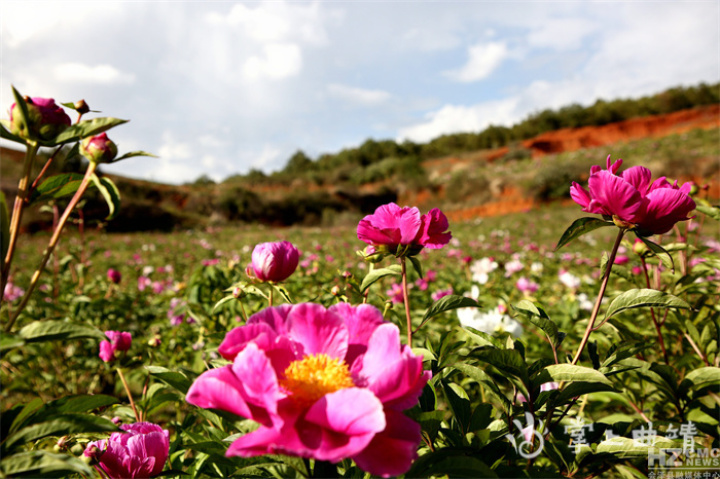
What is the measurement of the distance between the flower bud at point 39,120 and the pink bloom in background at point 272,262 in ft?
0.90

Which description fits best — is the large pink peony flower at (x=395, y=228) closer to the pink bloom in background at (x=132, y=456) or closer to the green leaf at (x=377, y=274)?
the green leaf at (x=377, y=274)

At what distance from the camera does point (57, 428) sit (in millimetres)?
390

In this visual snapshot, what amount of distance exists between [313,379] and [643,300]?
1.53 feet

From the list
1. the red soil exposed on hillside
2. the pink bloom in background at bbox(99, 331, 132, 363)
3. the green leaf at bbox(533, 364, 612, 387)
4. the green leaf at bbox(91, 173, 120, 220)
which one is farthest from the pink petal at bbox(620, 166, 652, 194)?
the red soil exposed on hillside

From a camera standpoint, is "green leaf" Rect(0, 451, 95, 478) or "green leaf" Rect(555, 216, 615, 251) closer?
"green leaf" Rect(0, 451, 95, 478)

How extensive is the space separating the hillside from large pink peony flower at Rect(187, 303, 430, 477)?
899 cm

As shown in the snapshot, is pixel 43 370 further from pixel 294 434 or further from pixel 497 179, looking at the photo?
pixel 497 179

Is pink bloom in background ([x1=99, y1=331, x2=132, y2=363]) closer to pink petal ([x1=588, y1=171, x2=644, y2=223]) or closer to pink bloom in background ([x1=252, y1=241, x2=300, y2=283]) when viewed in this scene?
pink bloom in background ([x1=252, y1=241, x2=300, y2=283])

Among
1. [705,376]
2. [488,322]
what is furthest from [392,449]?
[488,322]

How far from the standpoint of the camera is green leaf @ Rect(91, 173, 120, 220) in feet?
1.48

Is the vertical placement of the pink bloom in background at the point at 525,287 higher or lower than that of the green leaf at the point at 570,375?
lower

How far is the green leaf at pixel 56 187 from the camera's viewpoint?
1.55ft

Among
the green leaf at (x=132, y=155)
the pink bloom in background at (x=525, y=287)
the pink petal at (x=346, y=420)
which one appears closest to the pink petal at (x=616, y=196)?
the pink petal at (x=346, y=420)

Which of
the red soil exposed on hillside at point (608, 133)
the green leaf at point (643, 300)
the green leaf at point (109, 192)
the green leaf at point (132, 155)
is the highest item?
the red soil exposed on hillside at point (608, 133)
